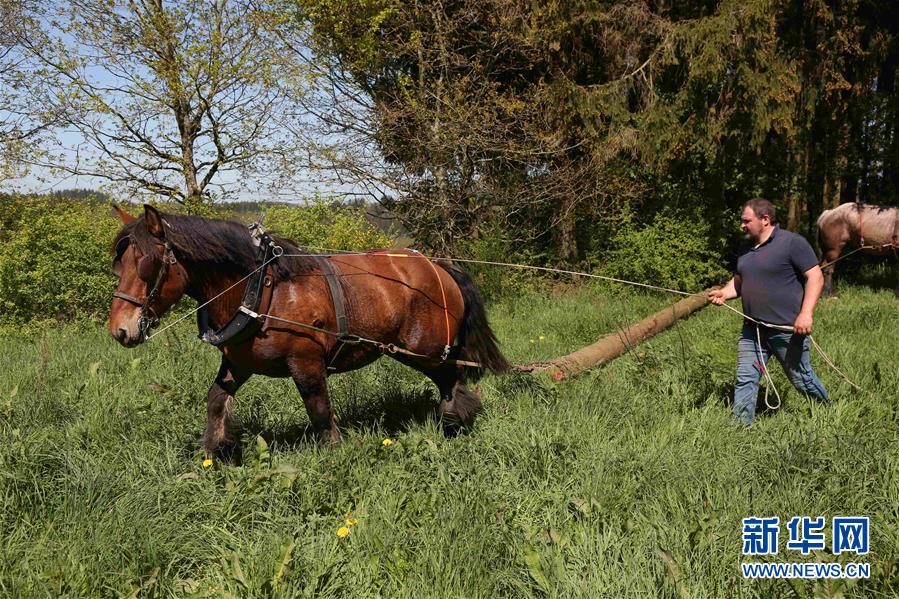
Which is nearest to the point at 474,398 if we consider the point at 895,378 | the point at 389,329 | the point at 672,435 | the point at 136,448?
the point at 389,329

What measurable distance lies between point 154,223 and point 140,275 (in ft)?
0.99

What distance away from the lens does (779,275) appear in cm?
446

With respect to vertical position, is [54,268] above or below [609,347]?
above

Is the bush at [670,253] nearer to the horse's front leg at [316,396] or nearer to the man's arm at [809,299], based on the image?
the man's arm at [809,299]

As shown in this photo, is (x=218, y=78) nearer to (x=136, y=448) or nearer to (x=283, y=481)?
(x=136, y=448)

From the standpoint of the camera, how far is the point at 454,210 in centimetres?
1316

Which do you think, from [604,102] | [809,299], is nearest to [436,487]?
[809,299]

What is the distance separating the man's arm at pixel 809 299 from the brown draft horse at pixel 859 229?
8486 millimetres

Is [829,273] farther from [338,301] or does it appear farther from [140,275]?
[140,275]

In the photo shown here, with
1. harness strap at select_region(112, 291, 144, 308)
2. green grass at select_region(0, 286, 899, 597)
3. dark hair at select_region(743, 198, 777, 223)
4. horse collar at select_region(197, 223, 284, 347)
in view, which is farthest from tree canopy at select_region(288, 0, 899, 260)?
harness strap at select_region(112, 291, 144, 308)

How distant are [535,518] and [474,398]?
1.56 m

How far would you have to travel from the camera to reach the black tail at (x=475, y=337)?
505cm

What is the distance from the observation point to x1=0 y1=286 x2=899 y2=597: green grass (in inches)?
105

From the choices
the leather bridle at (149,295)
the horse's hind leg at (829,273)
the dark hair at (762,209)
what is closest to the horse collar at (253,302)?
the leather bridle at (149,295)
